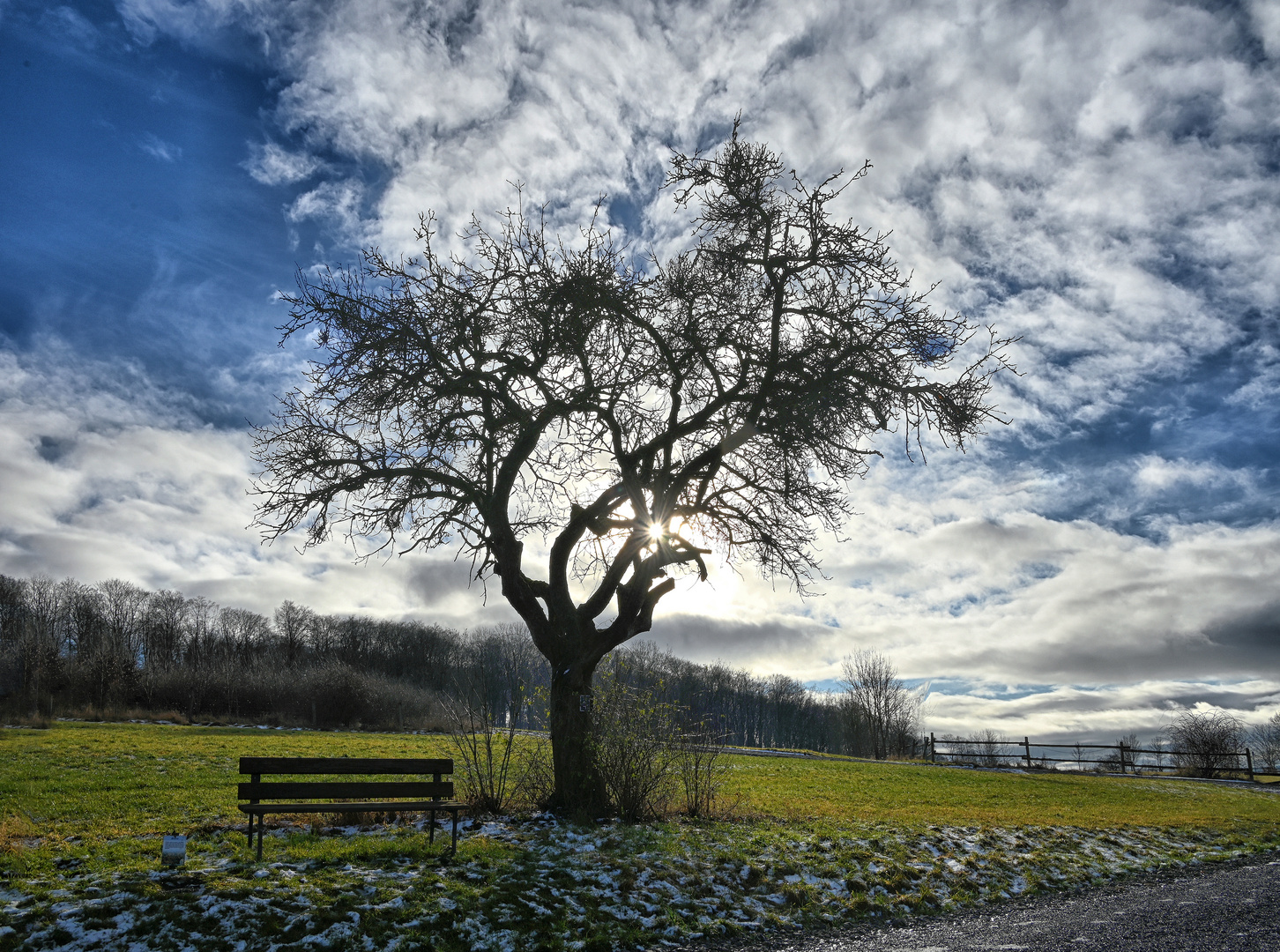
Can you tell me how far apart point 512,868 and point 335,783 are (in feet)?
7.61

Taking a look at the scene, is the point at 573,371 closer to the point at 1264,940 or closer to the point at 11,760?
the point at 1264,940

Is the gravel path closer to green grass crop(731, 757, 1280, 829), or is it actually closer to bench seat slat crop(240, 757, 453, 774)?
bench seat slat crop(240, 757, 453, 774)

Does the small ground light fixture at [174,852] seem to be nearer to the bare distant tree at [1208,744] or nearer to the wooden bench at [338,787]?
the wooden bench at [338,787]

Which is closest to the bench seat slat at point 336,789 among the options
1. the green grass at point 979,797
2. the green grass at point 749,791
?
the green grass at point 749,791

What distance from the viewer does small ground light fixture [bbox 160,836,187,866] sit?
24.1ft

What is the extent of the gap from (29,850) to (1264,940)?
12.2 meters

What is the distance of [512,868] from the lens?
823 centimetres

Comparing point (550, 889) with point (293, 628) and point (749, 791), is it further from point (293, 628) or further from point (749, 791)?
point (293, 628)

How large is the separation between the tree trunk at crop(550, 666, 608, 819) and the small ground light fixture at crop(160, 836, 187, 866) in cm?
534

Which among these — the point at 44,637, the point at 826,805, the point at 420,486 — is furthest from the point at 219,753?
the point at 44,637

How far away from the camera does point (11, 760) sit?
18.7 meters

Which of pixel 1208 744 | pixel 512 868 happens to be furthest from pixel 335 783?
pixel 1208 744

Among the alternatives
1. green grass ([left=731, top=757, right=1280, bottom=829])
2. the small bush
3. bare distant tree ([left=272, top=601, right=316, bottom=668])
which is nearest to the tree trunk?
the small bush

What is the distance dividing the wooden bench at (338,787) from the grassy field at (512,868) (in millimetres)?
402
